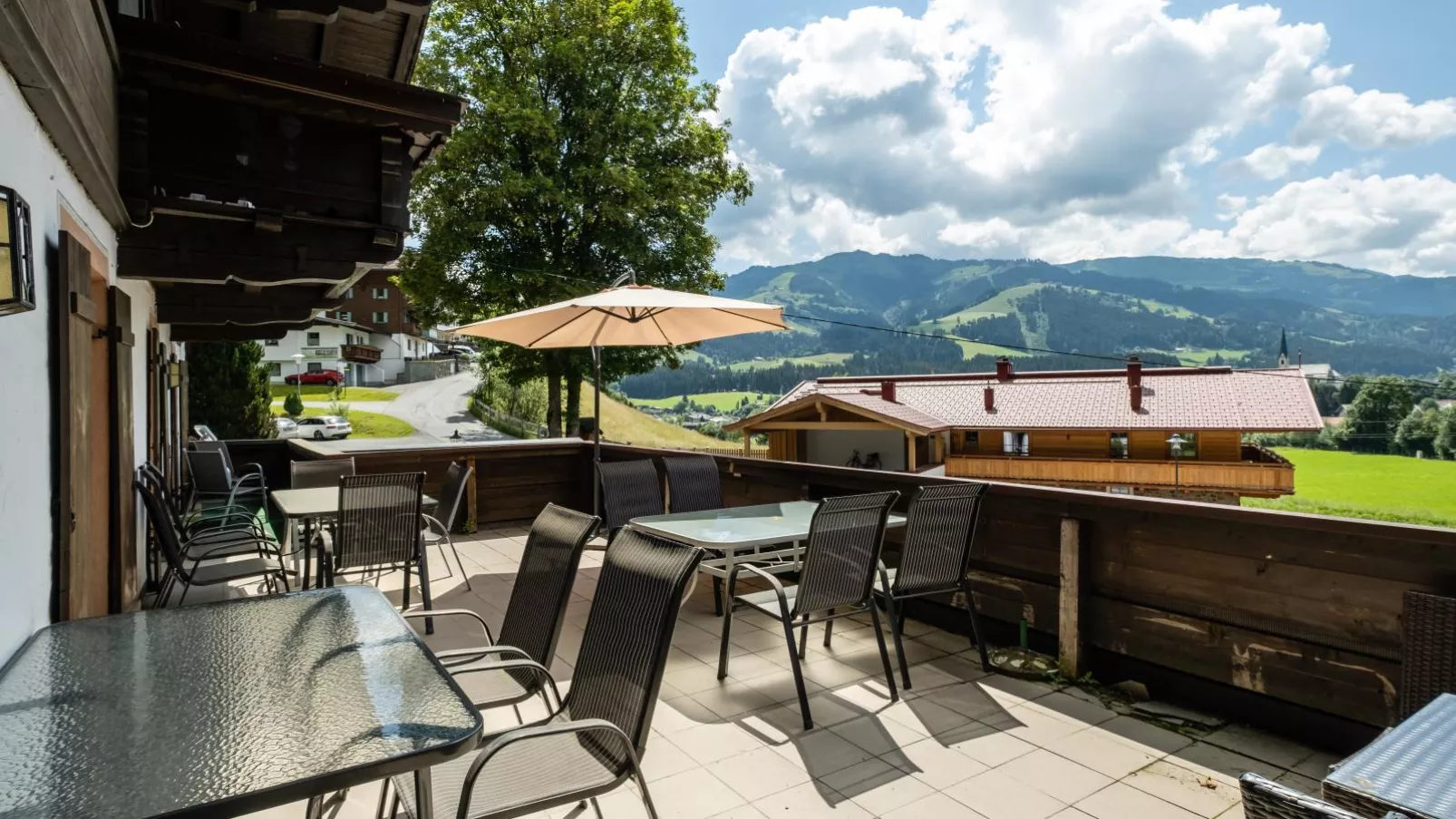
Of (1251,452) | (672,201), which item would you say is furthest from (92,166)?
(1251,452)

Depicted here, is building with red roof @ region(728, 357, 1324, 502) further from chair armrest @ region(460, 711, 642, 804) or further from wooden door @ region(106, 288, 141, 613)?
chair armrest @ region(460, 711, 642, 804)

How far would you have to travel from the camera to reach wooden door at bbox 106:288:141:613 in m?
3.38

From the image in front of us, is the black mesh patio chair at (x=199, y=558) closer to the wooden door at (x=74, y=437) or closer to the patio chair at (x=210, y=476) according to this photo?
the wooden door at (x=74, y=437)

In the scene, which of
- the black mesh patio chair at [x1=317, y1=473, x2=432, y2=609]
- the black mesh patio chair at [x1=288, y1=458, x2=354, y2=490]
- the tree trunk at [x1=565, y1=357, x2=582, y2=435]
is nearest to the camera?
the black mesh patio chair at [x1=317, y1=473, x2=432, y2=609]

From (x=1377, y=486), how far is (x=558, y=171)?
52288mm

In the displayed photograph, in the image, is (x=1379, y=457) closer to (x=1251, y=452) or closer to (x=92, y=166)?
(x=1251, y=452)

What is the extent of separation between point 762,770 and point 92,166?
3117 mm

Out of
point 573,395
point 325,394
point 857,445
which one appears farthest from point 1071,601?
point 325,394

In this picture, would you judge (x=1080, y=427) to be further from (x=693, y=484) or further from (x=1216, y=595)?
(x=1216, y=595)

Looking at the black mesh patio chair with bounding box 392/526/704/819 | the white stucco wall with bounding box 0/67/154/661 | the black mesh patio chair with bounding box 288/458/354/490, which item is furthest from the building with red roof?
the white stucco wall with bounding box 0/67/154/661

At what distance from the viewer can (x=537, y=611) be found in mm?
2268

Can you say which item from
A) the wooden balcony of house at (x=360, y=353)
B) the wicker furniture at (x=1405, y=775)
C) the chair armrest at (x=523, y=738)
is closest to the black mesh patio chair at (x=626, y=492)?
the chair armrest at (x=523, y=738)

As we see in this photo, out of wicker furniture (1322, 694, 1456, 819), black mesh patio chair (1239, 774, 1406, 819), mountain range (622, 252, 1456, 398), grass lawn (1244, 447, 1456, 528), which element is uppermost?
mountain range (622, 252, 1456, 398)

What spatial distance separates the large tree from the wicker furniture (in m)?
13.8
